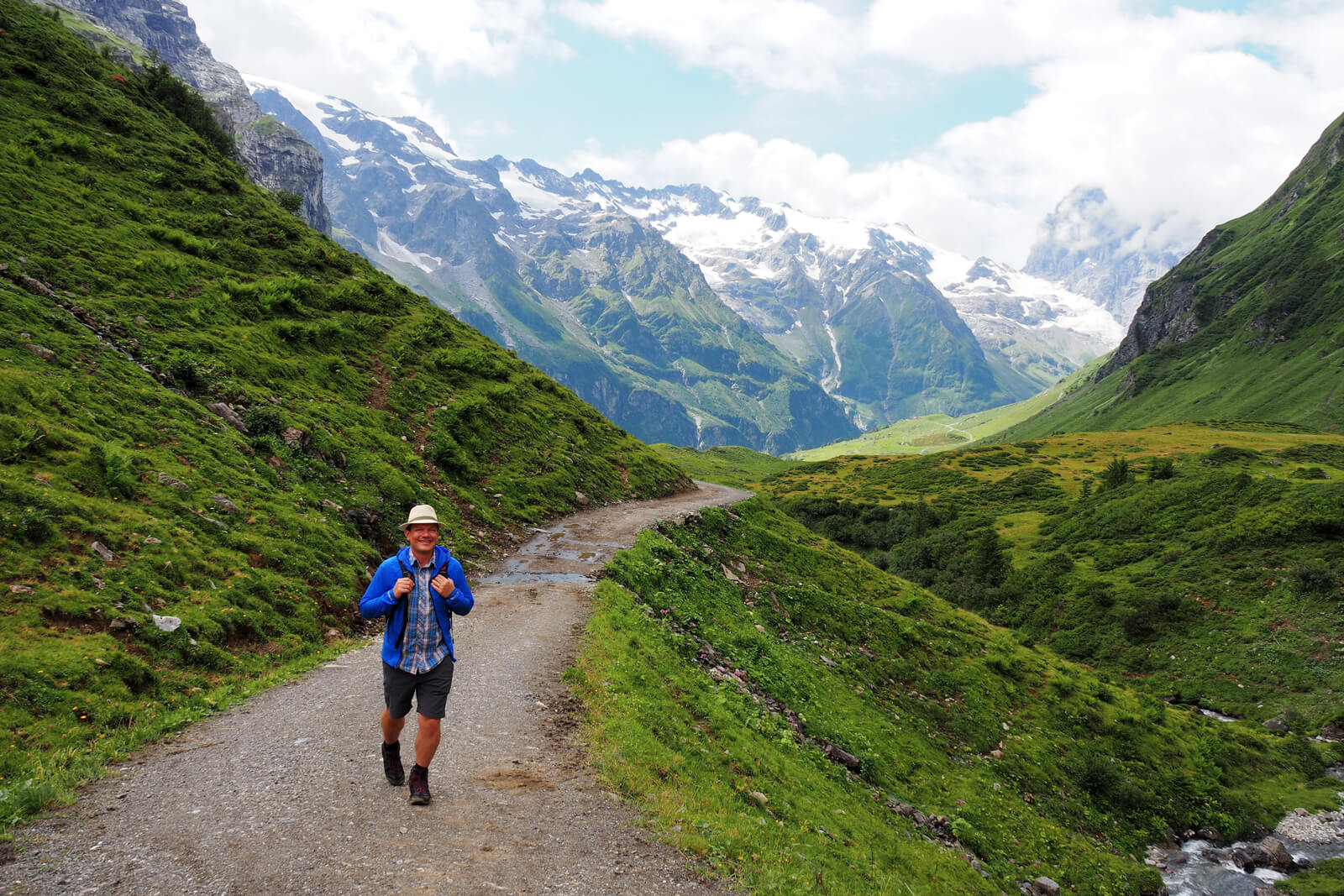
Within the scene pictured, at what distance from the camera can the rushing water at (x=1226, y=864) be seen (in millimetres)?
27469

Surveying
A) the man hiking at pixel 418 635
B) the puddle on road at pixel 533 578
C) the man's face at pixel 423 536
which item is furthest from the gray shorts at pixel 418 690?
the puddle on road at pixel 533 578

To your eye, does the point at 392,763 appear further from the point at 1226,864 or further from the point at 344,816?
the point at 1226,864

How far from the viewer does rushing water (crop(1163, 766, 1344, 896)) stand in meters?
27.5

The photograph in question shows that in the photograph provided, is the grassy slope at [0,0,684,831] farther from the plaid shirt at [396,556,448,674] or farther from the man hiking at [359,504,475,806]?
the plaid shirt at [396,556,448,674]

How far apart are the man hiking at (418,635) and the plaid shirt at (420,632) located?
1 cm

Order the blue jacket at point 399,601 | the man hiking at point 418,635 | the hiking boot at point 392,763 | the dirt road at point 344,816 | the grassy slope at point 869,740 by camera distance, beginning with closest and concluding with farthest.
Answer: the dirt road at point 344,816 → the blue jacket at point 399,601 → the man hiking at point 418,635 → the hiking boot at point 392,763 → the grassy slope at point 869,740

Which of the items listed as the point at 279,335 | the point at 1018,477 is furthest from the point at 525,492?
the point at 1018,477

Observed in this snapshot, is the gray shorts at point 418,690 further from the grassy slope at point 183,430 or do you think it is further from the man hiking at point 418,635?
the grassy slope at point 183,430

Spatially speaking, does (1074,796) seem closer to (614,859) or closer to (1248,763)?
(1248,763)

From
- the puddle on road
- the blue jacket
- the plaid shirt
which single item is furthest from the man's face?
the puddle on road

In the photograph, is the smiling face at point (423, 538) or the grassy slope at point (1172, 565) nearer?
the smiling face at point (423, 538)

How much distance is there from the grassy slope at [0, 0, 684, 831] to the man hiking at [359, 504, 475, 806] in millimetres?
4597

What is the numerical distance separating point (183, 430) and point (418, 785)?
18445 mm

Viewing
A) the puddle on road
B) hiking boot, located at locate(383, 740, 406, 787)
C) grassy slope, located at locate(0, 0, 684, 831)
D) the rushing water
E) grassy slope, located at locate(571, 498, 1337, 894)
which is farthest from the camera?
the rushing water
